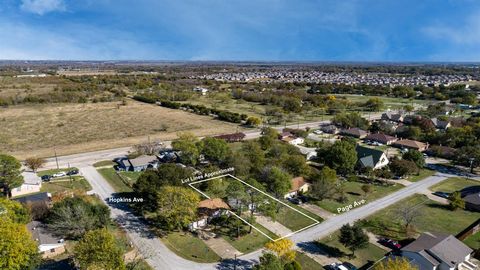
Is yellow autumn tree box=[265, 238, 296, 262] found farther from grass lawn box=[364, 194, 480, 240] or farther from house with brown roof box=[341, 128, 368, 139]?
house with brown roof box=[341, 128, 368, 139]

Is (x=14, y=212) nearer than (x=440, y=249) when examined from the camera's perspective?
No

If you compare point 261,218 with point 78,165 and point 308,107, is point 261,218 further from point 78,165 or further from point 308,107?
point 308,107

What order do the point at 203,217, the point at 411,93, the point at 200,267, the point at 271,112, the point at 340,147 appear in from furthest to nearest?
the point at 411,93
the point at 271,112
the point at 340,147
the point at 203,217
the point at 200,267

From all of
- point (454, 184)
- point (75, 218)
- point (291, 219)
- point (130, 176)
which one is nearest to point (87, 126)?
point (130, 176)

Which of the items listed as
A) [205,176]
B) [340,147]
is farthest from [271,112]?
[205,176]

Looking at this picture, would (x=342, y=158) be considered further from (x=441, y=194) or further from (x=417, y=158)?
(x=441, y=194)

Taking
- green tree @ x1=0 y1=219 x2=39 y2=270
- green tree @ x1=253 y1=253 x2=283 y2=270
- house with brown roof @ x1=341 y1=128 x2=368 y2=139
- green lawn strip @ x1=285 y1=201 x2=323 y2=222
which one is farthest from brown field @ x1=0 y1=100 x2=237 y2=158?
green tree @ x1=253 y1=253 x2=283 y2=270
